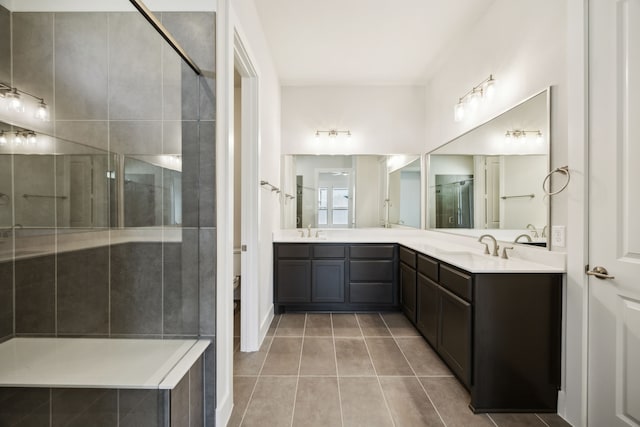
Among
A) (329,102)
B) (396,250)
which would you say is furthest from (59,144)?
(329,102)

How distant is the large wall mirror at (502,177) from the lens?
1843 millimetres

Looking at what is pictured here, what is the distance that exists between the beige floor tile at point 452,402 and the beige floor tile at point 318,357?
0.66 metres

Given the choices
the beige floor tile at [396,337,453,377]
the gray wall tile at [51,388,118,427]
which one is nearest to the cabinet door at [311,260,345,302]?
the beige floor tile at [396,337,453,377]

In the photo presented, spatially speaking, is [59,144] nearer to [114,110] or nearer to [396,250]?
[114,110]

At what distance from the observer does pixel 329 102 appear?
3766mm

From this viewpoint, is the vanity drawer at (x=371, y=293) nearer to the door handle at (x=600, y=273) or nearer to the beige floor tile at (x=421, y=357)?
the beige floor tile at (x=421, y=357)

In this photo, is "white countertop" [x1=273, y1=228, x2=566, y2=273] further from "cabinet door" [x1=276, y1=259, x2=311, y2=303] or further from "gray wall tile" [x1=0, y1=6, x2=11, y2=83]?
"gray wall tile" [x1=0, y1=6, x2=11, y2=83]

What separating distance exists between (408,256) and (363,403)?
151cm

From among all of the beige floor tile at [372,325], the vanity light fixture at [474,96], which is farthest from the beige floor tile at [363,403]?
the vanity light fixture at [474,96]

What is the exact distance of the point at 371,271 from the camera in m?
3.17

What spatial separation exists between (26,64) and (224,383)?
1.70 metres

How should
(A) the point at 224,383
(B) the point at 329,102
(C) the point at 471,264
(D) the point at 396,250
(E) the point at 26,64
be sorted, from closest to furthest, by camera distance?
(E) the point at 26,64 < (A) the point at 224,383 < (C) the point at 471,264 < (D) the point at 396,250 < (B) the point at 329,102

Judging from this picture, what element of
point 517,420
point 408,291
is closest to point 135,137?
point 517,420

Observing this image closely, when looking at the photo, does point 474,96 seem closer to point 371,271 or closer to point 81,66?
point 371,271
